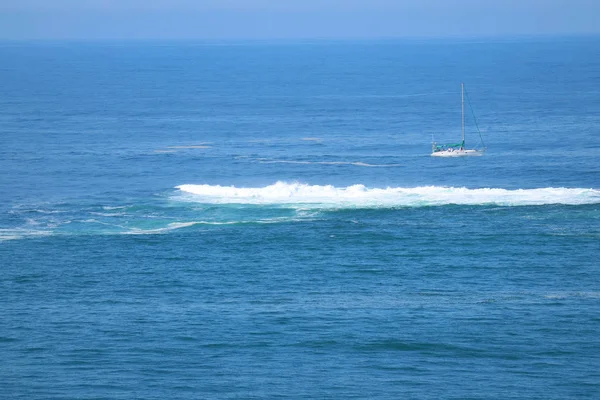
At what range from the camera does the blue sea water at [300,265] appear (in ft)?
177

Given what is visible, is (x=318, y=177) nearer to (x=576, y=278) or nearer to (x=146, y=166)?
(x=146, y=166)

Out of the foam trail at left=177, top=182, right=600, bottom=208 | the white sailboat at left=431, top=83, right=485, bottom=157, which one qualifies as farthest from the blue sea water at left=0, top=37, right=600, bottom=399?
the white sailboat at left=431, top=83, right=485, bottom=157

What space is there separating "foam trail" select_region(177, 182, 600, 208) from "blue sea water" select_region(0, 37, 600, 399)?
36 cm

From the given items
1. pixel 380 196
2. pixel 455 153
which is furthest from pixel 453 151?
pixel 380 196

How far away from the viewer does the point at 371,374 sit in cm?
5359

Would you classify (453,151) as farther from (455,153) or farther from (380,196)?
(380,196)

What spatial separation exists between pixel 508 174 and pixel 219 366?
191ft

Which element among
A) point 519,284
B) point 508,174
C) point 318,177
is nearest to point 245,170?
point 318,177

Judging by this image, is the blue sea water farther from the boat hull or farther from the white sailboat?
the white sailboat

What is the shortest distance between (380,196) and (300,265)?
2357 cm

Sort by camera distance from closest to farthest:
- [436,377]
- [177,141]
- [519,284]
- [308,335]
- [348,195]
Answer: [436,377] < [308,335] < [519,284] < [348,195] < [177,141]

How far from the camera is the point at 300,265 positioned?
73188mm

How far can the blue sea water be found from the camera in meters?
53.9

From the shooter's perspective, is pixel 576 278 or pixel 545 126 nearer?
pixel 576 278
